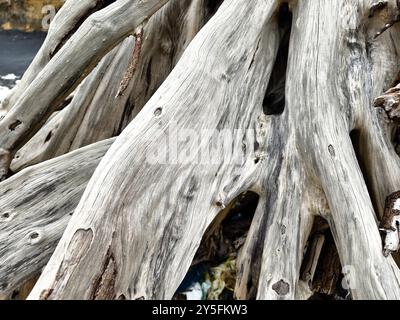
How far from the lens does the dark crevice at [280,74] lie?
2325mm

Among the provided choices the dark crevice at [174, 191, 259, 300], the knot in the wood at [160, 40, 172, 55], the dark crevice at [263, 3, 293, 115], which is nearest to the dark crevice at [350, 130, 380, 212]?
the dark crevice at [263, 3, 293, 115]

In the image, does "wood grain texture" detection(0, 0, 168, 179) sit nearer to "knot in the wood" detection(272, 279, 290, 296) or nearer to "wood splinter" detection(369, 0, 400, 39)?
"wood splinter" detection(369, 0, 400, 39)

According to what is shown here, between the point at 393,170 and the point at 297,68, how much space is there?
1.73ft

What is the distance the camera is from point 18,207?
2188 millimetres

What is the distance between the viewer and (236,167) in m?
1.95

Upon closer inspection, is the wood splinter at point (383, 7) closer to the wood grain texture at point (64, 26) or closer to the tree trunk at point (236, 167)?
the tree trunk at point (236, 167)

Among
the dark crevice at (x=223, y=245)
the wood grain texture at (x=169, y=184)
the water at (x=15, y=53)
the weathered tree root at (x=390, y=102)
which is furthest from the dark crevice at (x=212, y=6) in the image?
the water at (x=15, y=53)

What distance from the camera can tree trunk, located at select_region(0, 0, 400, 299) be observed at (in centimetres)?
166

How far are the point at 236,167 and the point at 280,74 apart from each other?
2.27ft

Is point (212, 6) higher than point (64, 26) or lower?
higher

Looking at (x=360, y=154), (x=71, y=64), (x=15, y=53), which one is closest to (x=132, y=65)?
(x=71, y=64)

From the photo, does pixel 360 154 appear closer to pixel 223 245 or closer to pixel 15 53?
pixel 223 245

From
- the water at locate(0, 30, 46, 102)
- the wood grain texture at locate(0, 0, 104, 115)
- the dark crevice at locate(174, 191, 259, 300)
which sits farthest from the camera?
the water at locate(0, 30, 46, 102)

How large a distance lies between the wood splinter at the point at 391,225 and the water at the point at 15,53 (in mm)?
3569
